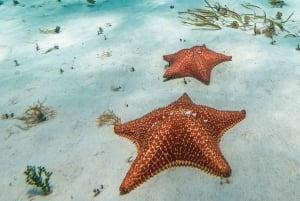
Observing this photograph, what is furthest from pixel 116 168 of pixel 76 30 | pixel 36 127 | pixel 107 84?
pixel 76 30

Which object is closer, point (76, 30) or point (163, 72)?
point (163, 72)

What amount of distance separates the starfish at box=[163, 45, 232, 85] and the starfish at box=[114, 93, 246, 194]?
1583mm

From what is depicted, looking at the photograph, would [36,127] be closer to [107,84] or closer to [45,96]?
[45,96]

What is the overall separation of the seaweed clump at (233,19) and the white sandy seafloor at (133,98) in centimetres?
25

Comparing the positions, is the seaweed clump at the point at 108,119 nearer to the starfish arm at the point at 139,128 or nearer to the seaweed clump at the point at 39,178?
the starfish arm at the point at 139,128

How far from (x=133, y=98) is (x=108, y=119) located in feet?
2.29

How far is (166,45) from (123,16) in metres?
2.64

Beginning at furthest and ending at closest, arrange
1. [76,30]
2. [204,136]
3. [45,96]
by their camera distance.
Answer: [76,30], [45,96], [204,136]

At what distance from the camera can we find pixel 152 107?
5.34 metres

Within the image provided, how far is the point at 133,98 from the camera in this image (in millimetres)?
5684

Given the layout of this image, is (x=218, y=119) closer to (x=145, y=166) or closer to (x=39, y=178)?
(x=145, y=166)

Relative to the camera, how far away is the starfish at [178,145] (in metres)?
3.72

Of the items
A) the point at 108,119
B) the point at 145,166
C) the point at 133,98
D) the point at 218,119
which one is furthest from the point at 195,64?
the point at 145,166

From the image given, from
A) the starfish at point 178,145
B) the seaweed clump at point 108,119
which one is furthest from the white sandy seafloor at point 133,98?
the starfish at point 178,145
